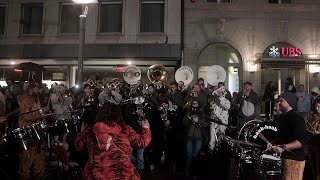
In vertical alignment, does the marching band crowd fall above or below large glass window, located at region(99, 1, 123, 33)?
below

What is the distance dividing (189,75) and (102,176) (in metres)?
11.4

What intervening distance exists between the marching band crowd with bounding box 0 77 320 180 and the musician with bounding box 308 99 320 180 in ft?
0.07

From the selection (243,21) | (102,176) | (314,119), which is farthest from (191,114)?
(243,21)

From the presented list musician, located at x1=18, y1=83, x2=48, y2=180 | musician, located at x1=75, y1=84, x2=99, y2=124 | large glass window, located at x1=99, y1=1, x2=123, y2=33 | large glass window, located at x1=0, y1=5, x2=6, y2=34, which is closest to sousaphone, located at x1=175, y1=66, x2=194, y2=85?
musician, located at x1=75, y1=84, x2=99, y2=124

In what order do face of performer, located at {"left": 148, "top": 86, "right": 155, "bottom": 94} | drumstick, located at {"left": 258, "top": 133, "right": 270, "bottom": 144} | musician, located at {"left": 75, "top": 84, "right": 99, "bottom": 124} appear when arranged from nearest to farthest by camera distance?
drumstick, located at {"left": 258, "top": 133, "right": 270, "bottom": 144}, musician, located at {"left": 75, "top": 84, "right": 99, "bottom": 124}, face of performer, located at {"left": 148, "top": 86, "right": 155, "bottom": 94}

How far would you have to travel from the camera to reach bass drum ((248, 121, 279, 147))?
6.35 m

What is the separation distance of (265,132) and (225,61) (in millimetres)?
12426

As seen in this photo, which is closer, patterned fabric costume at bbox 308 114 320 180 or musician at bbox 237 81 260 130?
patterned fabric costume at bbox 308 114 320 180

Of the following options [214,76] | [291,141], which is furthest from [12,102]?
[291,141]

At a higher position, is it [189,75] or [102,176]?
[189,75]

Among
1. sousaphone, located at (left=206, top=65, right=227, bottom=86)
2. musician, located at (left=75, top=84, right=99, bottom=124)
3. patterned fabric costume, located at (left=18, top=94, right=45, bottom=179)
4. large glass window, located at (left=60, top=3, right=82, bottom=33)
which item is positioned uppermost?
large glass window, located at (left=60, top=3, right=82, bottom=33)

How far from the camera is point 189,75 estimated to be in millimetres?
15336

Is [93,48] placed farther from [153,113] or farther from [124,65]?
[153,113]

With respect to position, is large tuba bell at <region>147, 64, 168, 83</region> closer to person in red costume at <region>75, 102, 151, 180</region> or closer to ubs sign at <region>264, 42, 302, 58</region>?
ubs sign at <region>264, 42, 302, 58</region>
